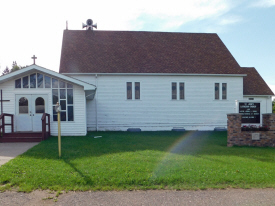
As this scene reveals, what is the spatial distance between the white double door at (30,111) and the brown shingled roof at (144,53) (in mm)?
4458

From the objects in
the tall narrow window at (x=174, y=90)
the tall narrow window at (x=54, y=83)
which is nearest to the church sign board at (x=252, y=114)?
the tall narrow window at (x=174, y=90)

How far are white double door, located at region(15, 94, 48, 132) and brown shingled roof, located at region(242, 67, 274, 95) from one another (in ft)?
52.0

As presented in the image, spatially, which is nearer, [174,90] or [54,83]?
[54,83]

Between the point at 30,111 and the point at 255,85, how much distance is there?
18.3 m

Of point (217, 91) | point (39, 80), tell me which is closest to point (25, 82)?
point (39, 80)

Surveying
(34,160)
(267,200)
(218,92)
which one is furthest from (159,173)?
(218,92)

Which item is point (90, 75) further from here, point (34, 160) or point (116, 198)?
point (116, 198)

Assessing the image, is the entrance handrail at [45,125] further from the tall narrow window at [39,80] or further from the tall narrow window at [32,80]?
the tall narrow window at [32,80]

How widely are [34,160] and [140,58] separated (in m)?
14.3

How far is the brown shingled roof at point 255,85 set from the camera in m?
22.5

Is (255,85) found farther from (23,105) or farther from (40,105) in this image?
(23,105)

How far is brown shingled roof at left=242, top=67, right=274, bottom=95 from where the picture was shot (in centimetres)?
2246

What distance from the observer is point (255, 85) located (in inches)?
915

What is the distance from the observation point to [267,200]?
18.1 feet
